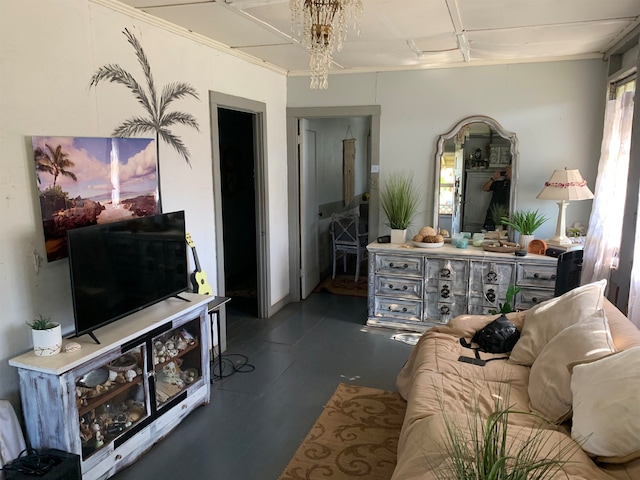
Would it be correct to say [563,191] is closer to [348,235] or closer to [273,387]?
[348,235]

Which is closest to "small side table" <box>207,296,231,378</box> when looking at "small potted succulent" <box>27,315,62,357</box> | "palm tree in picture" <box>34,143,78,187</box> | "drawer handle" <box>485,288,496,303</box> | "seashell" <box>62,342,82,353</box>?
"seashell" <box>62,342,82,353</box>

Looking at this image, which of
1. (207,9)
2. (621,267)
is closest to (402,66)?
(207,9)

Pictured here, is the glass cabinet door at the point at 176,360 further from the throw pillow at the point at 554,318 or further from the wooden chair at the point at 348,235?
the wooden chair at the point at 348,235

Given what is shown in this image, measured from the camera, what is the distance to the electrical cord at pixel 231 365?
12.4 ft

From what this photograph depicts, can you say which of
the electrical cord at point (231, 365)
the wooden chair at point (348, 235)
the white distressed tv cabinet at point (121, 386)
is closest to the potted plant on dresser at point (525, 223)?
the wooden chair at point (348, 235)

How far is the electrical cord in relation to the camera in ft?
12.4

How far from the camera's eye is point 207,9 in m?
2.99

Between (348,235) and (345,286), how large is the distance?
68cm

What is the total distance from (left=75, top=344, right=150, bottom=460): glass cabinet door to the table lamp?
3653mm

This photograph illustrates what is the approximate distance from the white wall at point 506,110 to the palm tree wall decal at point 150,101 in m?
2.06

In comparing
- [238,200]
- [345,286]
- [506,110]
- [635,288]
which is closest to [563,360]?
[635,288]

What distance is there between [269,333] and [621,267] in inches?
119

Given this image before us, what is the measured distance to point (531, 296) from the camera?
14.2ft

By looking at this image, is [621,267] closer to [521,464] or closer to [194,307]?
[521,464]
